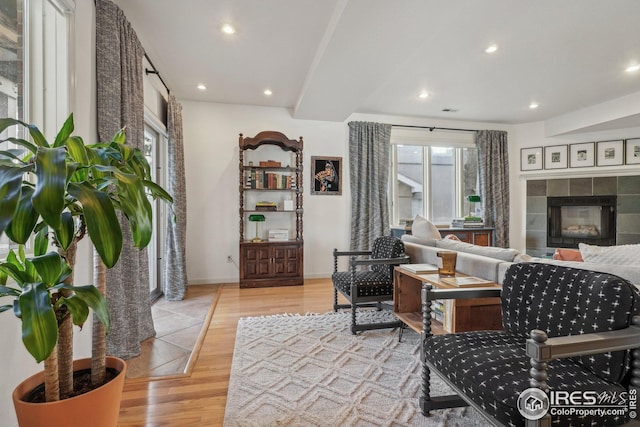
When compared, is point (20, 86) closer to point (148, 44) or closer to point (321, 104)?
point (148, 44)

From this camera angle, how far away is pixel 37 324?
2.67 ft

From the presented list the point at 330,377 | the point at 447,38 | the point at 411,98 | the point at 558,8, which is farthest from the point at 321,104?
the point at 330,377

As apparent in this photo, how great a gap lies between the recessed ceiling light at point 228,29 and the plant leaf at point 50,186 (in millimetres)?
2334

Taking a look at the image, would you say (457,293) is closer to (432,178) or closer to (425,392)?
(425,392)

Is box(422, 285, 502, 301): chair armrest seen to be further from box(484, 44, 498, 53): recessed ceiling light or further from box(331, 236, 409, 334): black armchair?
box(484, 44, 498, 53): recessed ceiling light

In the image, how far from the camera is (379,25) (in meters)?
2.26

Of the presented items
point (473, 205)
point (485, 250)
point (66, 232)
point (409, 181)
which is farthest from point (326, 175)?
point (66, 232)

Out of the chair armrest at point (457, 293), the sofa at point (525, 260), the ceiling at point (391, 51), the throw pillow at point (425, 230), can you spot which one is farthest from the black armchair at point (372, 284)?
the ceiling at point (391, 51)

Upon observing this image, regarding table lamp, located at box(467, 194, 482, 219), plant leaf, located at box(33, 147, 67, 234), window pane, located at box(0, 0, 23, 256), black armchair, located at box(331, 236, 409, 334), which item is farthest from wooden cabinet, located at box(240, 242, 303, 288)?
plant leaf, located at box(33, 147, 67, 234)

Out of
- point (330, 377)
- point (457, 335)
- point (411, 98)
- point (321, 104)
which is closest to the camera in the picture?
point (457, 335)

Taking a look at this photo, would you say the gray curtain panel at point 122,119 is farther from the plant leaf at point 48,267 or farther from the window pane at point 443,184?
the window pane at point 443,184

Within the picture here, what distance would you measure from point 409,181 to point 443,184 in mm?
683

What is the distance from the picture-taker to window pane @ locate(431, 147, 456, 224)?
540cm

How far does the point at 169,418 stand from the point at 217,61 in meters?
3.23
